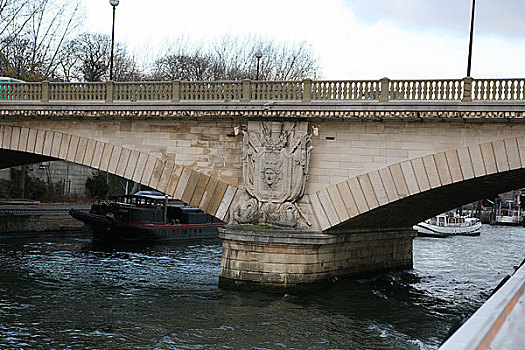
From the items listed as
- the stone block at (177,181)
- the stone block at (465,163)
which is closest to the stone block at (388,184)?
the stone block at (465,163)

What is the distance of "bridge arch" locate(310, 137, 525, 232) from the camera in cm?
1688

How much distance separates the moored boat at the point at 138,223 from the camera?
3344cm

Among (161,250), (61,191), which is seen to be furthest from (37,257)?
(61,191)

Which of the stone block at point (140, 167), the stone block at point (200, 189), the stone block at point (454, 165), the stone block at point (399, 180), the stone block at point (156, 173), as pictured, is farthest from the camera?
the stone block at point (140, 167)

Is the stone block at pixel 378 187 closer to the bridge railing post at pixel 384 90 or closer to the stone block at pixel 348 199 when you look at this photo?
the stone block at pixel 348 199

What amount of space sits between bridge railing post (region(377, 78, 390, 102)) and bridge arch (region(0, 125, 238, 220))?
5241 millimetres

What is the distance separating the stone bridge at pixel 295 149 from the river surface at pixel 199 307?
4.87 feet

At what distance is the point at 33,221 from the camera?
34531mm

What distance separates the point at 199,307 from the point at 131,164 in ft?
20.3

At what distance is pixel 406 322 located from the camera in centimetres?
1650

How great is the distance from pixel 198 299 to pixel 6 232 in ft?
60.5

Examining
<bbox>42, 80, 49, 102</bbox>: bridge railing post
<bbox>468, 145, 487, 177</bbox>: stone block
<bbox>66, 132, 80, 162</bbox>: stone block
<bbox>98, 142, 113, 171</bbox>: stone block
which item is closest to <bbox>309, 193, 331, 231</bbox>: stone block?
<bbox>468, 145, 487, 177</bbox>: stone block

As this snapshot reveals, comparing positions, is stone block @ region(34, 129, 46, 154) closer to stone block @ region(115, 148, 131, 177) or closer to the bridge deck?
stone block @ region(115, 148, 131, 177)

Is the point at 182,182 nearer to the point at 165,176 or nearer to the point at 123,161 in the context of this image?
the point at 165,176
